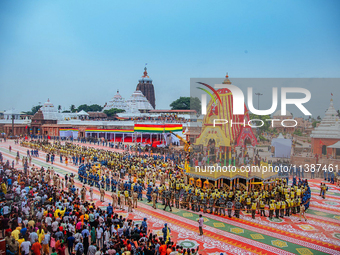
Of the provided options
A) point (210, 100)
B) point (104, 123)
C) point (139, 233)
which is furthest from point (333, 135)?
point (104, 123)

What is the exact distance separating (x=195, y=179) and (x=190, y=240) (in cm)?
707

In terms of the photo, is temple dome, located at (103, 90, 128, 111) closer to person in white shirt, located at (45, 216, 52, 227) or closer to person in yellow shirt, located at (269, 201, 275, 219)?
person in yellow shirt, located at (269, 201, 275, 219)

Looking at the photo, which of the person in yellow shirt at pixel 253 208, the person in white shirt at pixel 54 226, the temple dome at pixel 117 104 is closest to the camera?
the person in white shirt at pixel 54 226

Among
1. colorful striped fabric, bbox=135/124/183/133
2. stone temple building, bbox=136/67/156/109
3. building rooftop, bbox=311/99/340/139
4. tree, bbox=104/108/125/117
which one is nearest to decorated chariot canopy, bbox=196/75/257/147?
building rooftop, bbox=311/99/340/139

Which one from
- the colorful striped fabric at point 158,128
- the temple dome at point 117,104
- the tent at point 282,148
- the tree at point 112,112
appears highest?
the temple dome at point 117,104

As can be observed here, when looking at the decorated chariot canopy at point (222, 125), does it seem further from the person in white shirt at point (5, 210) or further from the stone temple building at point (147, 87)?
the stone temple building at point (147, 87)

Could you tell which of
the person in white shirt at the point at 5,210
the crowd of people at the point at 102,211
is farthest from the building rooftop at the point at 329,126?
the person in white shirt at the point at 5,210

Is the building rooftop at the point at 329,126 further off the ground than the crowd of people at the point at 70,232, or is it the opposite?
the building rooftop at the point at 329,126

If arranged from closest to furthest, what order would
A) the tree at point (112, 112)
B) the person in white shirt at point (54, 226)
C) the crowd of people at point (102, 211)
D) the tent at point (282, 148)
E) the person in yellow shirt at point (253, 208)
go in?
1. the crowd of people at point (102, 211)
2. the person in white shirt at point (54, 226)
3. the person in yellow shirt at point (253, 208)
4. the tent at point (282, 148)
5. the tree at point (112, 112)

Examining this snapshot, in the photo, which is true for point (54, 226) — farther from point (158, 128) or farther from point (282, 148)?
point (158, 128)

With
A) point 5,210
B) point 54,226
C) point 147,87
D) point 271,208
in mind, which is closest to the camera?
point 54,226

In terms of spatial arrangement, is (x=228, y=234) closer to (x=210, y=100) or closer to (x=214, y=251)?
(x=214, y=251)

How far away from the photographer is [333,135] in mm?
26500

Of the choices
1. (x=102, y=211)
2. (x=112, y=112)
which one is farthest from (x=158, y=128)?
(x=112, y=112)
